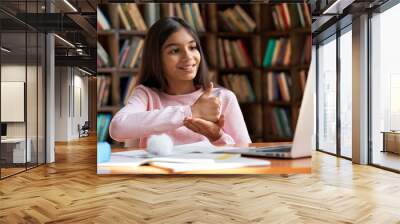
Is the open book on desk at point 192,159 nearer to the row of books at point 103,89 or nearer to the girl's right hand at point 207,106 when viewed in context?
the girl's right hand at point 207,106

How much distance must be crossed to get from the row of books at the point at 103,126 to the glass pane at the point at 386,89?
472cm

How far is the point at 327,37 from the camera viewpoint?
31.1ft

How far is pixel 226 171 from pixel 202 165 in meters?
0.30

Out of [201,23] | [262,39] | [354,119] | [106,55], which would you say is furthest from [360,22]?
[106,55]

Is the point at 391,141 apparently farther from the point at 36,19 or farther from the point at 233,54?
the point at 36,19

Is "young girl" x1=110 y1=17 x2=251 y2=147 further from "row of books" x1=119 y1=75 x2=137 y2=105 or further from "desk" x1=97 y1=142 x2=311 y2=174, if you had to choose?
"desk" x1=97 y1=142 x2=311 y2=174

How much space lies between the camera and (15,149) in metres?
6.54

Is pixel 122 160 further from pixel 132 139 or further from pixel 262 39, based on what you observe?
pixel 262 39

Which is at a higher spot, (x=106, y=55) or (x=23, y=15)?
(x=23, y=15)

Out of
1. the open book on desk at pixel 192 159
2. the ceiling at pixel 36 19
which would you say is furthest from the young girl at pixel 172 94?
the ceiling at pixel 36 19

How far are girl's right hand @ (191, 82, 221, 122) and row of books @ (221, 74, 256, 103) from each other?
0.21 meters

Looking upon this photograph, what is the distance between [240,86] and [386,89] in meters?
3.49

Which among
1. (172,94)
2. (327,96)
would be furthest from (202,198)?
(327,96)

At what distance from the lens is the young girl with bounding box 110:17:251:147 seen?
491 cm
